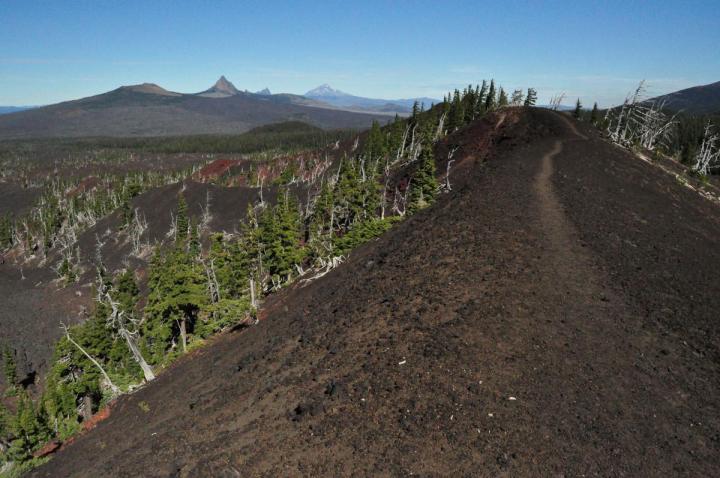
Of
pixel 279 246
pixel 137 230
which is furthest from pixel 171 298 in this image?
pixel 137 230

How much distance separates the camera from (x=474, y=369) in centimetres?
1327

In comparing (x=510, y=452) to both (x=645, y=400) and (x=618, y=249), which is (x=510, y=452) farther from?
(x=618, y=249)

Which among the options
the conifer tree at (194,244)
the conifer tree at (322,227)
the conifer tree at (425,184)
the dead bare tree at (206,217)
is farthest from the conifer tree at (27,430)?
the dead bare tree at (206,217)

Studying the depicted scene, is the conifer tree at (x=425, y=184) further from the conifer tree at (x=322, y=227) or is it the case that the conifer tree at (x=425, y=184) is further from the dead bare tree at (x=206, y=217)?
the dead bare tree at (x=206, y=217)

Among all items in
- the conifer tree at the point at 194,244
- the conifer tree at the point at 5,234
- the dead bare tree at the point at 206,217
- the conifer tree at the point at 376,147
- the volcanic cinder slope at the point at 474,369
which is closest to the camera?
the volcanic cinder slope at the point at 474,369

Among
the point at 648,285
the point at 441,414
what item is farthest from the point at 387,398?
the point at 648,285

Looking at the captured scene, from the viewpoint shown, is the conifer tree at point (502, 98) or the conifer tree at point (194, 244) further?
the conifer tree at point (502, 98)

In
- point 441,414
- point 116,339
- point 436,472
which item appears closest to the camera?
point 436,472

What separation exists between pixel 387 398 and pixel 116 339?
118 ft

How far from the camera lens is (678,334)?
596 inches

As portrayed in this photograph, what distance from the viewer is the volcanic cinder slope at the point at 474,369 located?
430 inches

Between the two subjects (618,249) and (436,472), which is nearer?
(436,472)

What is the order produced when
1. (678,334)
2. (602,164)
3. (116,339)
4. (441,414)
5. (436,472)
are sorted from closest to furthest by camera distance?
(436,472), (441,414), (678,334), (602,164), (116,339)

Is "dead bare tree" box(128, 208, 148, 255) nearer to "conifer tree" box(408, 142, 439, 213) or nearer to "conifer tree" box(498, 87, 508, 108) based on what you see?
"conifer tree" box(408, 142, 439, 213)
